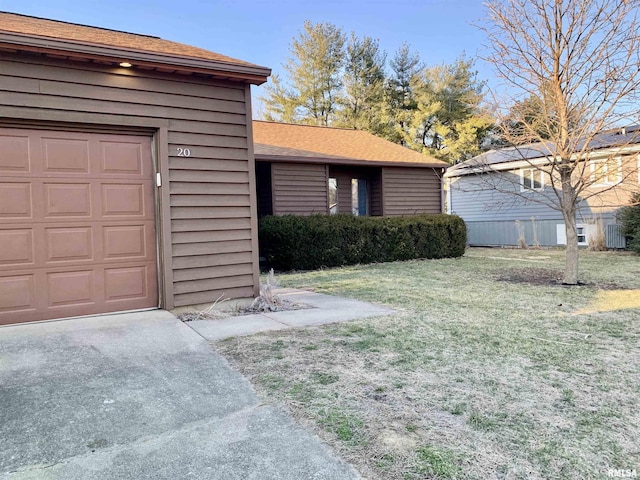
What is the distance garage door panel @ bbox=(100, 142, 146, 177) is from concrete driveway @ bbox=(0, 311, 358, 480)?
199 centimetres

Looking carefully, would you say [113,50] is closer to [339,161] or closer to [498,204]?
[339,161]

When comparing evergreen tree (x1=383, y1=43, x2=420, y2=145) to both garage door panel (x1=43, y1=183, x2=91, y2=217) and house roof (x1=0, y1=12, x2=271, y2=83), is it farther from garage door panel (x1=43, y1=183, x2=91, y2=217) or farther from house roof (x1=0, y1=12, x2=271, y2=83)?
garage door panel (x1=43, y1=183, x2=91, y2=217)

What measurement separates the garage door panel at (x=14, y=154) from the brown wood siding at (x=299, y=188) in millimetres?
7612

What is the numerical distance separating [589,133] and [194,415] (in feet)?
24.9

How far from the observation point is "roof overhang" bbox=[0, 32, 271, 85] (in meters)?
4.18

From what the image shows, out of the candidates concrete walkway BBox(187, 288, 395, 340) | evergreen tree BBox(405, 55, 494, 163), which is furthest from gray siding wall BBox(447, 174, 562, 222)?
concrete walkway BBox(187, 288, 395, 340)

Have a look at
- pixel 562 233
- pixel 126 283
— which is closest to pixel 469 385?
pixel 126 283

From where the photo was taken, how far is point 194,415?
255 cm

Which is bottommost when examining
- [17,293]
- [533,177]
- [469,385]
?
[469,385]

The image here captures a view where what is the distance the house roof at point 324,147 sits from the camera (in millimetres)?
12242

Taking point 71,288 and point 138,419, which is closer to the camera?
point 138,419

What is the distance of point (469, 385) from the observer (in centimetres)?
298

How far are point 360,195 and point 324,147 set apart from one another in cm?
222

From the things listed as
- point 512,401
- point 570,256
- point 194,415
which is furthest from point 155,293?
point 570,256
